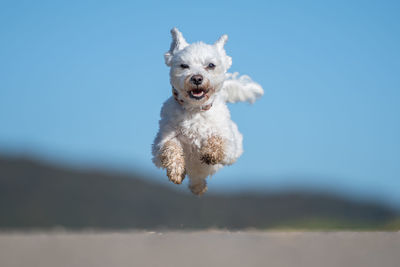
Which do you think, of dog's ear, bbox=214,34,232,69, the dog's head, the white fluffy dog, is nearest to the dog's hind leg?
the white fluffy dog

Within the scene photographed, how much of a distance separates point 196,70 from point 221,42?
107 cm

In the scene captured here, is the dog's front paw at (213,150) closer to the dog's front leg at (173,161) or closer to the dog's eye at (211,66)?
the dog's front leg at (173,161)

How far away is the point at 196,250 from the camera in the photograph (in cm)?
601

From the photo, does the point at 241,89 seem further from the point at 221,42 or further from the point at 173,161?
the point at 173,161

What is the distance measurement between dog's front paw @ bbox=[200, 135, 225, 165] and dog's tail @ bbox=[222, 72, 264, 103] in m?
2.35

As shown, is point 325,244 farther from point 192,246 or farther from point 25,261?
point 25,261

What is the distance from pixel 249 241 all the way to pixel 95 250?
4.99 feet

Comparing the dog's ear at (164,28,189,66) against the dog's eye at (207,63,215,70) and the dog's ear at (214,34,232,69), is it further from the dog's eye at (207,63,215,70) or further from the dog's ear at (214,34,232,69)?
the dog's eye at (207,63,215,70)

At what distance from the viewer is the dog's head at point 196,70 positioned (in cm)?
896

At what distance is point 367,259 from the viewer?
19.5 feet

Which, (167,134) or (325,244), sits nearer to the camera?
(325,244)

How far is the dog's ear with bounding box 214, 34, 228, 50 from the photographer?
32.3 ft

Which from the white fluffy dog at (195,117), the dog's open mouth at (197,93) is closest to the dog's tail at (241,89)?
the white fluffy dog at (195,117)

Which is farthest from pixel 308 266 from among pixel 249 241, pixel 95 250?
pixel 95 250
